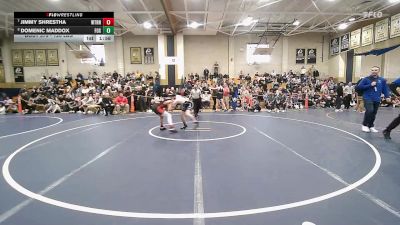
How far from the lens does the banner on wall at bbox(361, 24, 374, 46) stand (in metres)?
18.9

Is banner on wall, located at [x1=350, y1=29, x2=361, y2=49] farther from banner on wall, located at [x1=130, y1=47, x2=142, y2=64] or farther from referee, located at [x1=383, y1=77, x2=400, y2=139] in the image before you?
banner on wall, located at [x1=130, y1=47, x2=142, y2=64]

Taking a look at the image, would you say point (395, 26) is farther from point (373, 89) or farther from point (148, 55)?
point (148, 55)

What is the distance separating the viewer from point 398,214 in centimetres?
305

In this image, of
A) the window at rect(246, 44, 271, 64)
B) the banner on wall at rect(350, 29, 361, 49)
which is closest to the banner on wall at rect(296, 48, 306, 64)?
the window at rect(246, 44, 271, 64)

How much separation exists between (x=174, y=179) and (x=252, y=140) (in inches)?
134

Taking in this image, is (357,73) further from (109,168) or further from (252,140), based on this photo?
(109,168)

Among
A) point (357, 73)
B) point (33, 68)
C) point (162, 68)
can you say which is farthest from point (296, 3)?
point (33, 68)

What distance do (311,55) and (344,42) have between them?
11.6 feet

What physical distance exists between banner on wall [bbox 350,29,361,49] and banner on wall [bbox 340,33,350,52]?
1.77 feet

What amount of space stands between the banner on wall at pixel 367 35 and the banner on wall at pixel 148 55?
17462mm

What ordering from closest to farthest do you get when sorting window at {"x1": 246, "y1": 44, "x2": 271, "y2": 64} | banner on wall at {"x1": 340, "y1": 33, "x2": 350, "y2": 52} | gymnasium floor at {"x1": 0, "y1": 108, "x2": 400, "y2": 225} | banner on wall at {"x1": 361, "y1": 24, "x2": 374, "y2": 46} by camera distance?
gymnasium floor at {"x1": 0, "y1": 108, "x2": 400, "y2": 225} < banner on wall at {"x1": 361, "y1": 24, "x2": 374, "y2": 46} < banner on wall at {"x1": 340, "y1": 33, "x2": 350, "y2": 52} < window at {"x1": 246, "y1": 44, "x2": 271, "y2": 64}

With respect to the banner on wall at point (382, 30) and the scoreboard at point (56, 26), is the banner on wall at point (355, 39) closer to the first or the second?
the banner on wall at point (382, 30)

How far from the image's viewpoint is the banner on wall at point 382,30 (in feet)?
57.3

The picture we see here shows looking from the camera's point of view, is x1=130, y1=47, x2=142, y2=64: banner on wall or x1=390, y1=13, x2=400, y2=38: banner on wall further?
x1=130, y1=47, x2=142, y2=64: banner on wall
